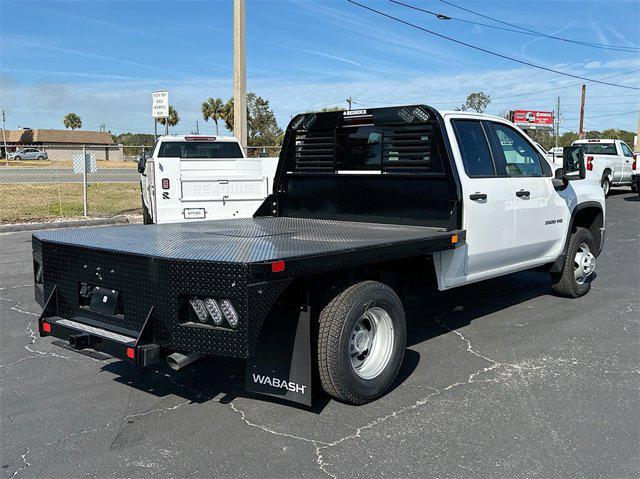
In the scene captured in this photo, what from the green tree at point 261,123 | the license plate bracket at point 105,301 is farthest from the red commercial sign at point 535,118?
the license plate bracket at point 105,301

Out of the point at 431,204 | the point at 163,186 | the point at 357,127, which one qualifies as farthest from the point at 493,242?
the point at 163,186

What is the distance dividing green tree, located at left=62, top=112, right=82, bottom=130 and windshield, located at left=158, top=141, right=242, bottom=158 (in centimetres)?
11735

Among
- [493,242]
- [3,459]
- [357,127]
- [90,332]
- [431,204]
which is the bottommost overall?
[3,459]

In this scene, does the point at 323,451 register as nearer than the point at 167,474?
No

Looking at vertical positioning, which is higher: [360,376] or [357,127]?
[357,127]

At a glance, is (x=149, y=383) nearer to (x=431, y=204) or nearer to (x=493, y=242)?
(x=431, y=204)

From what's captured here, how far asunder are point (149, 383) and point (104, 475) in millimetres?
1403

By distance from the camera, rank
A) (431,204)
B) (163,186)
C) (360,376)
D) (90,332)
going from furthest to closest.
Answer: (163,186)
(431,204)
(360,376)
(90,332)

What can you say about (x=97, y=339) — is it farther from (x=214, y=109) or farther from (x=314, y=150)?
(x=214, y=109)

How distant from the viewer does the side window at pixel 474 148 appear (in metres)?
5.64

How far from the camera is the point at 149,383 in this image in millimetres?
4785

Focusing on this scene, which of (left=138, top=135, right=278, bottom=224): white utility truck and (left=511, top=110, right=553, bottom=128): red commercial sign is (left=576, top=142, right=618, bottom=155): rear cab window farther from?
(left=511, top=110, right=553, bottom=128): red commercial sign

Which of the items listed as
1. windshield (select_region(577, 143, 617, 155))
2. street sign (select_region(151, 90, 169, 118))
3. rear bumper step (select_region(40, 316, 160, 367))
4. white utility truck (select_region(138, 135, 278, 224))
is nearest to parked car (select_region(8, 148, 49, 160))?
street sign (select_region(151, 90, 169, 118))

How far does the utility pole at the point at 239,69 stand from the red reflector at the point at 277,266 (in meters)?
12.8
